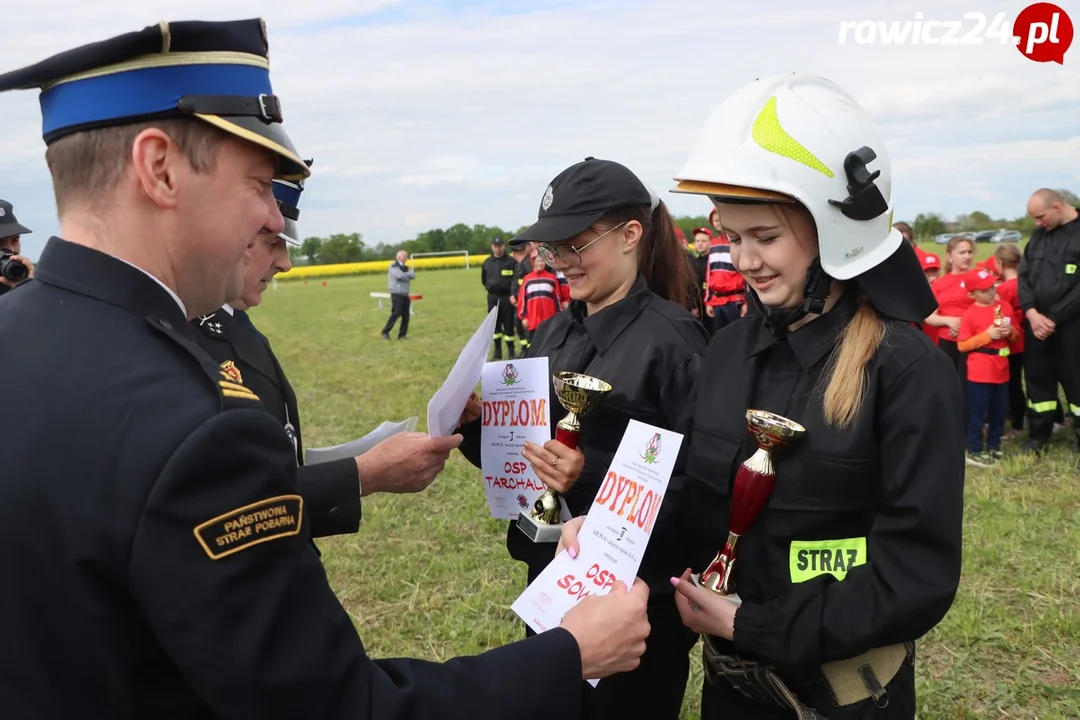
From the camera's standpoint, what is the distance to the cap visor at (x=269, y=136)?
4.55 ft

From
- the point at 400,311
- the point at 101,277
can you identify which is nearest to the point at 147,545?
the point at 101,277

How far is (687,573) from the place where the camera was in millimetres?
2311

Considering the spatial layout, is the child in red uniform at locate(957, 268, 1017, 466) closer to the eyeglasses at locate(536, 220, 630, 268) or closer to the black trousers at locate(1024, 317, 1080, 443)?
the black trousers at locate(1024, 317, 1080, 443)

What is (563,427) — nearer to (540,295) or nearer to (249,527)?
(249,527)

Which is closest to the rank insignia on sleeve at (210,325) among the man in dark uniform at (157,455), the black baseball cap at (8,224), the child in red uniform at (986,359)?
the man in dark uniform at (157,455)

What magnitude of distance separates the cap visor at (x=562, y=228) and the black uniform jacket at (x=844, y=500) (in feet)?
2.95

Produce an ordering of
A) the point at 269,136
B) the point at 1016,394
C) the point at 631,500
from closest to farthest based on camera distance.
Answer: the point at 269,136 < the point at 631,500 < the point at 1016,394

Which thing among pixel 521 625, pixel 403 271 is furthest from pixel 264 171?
pixel 403 271

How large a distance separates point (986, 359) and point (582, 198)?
7.07 metres

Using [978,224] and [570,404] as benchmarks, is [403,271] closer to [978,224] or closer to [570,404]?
[570,404]

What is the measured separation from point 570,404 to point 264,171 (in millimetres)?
1398

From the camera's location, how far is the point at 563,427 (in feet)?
8.83

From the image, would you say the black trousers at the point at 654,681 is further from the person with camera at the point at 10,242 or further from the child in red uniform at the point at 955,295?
the child in red uniform at the point at 955,295

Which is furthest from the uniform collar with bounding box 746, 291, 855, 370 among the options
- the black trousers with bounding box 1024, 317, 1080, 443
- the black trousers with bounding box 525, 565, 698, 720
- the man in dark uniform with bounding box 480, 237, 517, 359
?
the man in dark uniform with bounding box 480, 237, 517, 359
